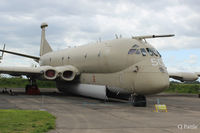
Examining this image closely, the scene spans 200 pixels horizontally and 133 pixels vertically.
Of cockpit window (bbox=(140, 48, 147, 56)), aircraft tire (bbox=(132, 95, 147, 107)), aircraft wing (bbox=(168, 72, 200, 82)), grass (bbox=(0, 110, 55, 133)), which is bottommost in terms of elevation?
grass (bbox=(0, 110, 55, 133))

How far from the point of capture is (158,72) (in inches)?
492

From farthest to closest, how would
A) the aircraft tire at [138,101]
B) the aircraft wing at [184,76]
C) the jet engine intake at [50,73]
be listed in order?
1. the aircraft wing at [184,76]
2. the jet engine intake at [50,73]
3. the aircraft tire at [138,101]

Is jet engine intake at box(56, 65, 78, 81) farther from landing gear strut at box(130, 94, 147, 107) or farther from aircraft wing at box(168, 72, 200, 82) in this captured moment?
aircraft wing at box(168, 72, 200, 82)

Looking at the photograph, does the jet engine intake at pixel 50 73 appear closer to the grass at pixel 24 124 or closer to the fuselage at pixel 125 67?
the fuselage at pixel 125 67

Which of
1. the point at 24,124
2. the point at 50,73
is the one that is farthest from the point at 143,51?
the point at 24,124

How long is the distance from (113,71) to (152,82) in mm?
2929

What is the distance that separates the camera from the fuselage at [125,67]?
40.8 feet

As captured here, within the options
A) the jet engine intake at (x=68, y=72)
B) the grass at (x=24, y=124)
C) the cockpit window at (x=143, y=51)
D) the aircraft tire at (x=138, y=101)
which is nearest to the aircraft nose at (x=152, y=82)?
the aircraft tire at (x=138, y=101)

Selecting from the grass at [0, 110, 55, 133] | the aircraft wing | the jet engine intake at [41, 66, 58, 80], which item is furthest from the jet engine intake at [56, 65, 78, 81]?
the grass at [0, 110, 55, 133]

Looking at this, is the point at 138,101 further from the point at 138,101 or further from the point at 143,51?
the point at 143,51

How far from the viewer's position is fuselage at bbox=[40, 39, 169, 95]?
40.8ft

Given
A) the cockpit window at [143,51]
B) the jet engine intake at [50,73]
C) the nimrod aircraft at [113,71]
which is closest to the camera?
the nimrod aircraft at [113,71]

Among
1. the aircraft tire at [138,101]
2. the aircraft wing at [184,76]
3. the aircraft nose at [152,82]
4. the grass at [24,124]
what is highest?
the aircraft wing at [184,76]

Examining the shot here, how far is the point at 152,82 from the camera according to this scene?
40.2 ft
